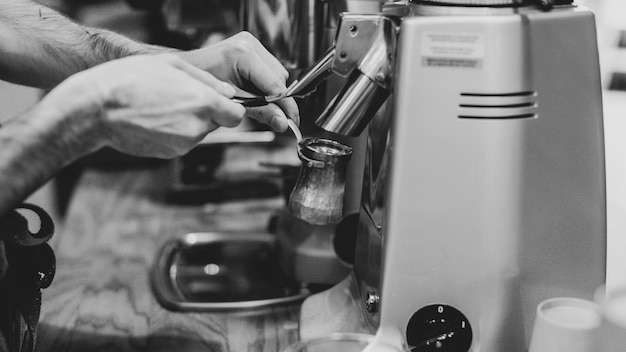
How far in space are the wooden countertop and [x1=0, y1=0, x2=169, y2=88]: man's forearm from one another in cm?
29

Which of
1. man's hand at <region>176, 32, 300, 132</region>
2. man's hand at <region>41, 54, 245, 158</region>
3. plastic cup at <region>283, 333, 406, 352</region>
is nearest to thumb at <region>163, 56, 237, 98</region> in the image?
man's hand at <region>41, 54, 245, 158</region>

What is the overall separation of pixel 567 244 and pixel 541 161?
0.32 feet

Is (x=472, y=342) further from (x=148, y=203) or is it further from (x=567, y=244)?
(x=148, y=203)

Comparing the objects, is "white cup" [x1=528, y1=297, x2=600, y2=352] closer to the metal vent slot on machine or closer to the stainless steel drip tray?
the metal vent slot on machine

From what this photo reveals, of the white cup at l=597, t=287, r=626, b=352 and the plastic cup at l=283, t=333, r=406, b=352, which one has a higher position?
the white cup at l=597, t=287, r=626, b=352

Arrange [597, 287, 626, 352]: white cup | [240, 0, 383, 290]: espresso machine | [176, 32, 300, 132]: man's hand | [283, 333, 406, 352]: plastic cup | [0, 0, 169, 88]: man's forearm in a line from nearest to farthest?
1. [597, 287, 626, 352]: white cup
2. [283, 333, 406, 352]: plastic cup
3. [176, 32, 300, 132]: man's hand
4. [240, 0, 383, 290]: espresso machine
5. [0, 0, 169, 88]: man's forearm

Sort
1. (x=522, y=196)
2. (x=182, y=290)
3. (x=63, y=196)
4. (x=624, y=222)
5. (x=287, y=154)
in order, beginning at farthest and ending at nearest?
(x=287, y=154) → (x=63, y=196) → (x=624, y=222) → (x=182, y=290) → (x=522, y=196)

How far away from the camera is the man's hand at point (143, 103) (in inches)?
27.4

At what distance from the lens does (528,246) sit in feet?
2.39

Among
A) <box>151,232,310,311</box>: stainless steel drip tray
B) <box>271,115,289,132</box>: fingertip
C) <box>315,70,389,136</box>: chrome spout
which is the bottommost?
<box>151,232,310,311</box>: stainless steel drip tray

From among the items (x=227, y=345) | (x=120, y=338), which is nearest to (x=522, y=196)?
(x=227, y=345)

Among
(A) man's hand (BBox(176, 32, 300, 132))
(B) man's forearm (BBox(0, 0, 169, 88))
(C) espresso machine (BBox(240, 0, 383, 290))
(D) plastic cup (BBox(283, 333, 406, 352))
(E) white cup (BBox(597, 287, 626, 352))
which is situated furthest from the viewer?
(B) man's forearm (BBox(0, 0, 169, 88))

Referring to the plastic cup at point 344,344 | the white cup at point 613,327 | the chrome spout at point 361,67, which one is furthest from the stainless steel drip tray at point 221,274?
the white cup at point 613,327

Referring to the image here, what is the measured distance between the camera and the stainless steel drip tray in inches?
40.3
